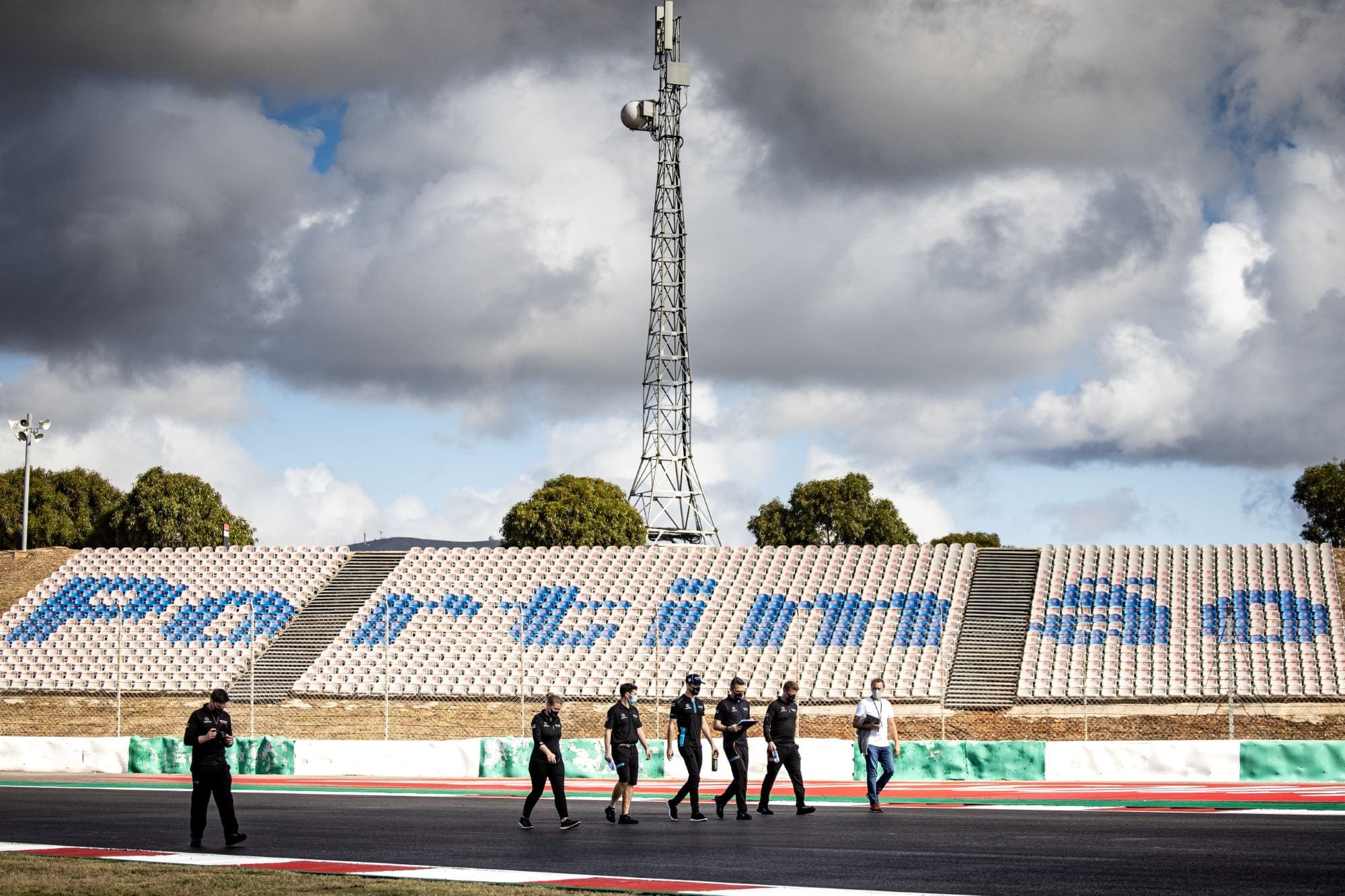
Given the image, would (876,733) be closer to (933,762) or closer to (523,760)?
(933,762)

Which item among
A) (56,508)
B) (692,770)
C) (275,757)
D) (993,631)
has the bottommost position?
(275,757)

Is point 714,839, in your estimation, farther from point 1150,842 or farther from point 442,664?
point 442,664

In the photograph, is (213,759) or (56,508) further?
(56,508)

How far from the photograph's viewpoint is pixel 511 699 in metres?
44.3

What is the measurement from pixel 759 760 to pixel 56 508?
7411cm

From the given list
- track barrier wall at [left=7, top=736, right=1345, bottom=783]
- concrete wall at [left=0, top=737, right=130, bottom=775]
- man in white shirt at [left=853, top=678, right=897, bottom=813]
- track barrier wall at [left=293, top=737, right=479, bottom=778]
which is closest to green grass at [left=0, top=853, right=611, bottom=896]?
man in white shirt at [left=853, top=678, right=897, bottom=813]

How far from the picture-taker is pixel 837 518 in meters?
84.6

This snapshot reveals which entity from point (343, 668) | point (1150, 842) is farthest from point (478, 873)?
point (343, 668)

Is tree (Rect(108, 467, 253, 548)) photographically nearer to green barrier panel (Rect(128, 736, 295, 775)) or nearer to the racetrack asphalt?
green barrier panel (Rect(128, 736, 295, 775))

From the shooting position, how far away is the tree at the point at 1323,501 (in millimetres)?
74438

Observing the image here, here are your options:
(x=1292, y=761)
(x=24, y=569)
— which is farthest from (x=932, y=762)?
(x=24, y=569)

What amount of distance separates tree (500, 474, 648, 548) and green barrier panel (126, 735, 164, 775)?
42.0m

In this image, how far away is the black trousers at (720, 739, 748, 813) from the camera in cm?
1916

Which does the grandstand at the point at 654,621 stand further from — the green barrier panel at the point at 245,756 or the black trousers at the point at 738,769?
the black trousers at the point at 738,769
